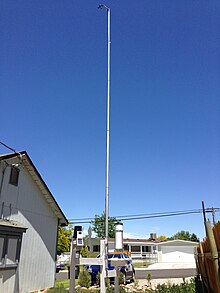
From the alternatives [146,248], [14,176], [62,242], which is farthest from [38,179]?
[146,248]

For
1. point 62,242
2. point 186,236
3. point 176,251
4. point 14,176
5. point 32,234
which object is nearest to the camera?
point 14,176

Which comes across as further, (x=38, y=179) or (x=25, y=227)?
(x=38, y=179)

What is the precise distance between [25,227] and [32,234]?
3.11 feet

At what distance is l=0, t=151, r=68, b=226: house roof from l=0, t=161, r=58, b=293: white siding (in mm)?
183

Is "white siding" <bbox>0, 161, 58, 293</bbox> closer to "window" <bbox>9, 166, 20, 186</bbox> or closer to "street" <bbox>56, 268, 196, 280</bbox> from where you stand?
"window" <bbox>9, 166, 20, 186</bbox>

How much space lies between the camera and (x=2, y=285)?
397 inches

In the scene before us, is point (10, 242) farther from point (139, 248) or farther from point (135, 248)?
point (139, 248)

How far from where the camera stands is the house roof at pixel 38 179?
11.6m

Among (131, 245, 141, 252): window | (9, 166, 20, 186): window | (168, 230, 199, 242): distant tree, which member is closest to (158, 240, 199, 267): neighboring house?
(131, 245, 141, 252): window

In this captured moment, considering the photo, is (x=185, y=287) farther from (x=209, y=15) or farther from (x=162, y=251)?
(x=162, y=251)

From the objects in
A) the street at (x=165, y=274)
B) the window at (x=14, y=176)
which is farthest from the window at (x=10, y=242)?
the street at (x=165, y=274)

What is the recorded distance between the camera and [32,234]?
12.3 meters

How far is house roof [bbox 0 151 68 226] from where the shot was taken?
11648 mm

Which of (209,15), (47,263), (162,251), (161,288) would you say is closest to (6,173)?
(47,263)
